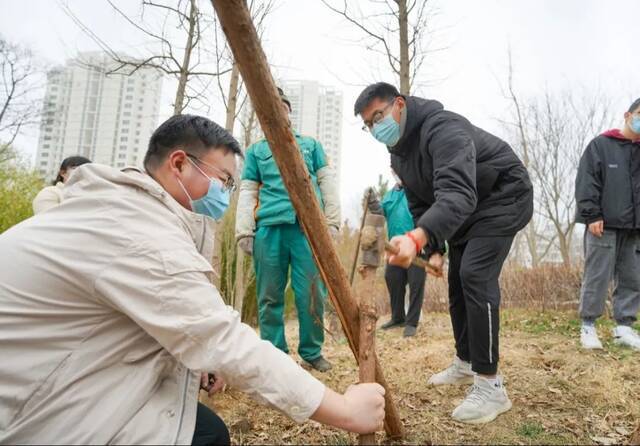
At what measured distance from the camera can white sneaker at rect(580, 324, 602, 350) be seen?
3656 millimetres

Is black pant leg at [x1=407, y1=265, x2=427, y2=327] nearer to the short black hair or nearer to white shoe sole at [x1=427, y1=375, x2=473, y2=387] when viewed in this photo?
white shoe sole at [x1=427, y1=375, x2=473, y2=387]

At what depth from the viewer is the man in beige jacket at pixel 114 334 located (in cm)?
112

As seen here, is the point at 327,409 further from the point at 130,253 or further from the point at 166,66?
the point at 166,66

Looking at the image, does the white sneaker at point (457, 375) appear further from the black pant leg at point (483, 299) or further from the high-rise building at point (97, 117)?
the high-rise building at point (97, 117)

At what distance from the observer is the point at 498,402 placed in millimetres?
2338

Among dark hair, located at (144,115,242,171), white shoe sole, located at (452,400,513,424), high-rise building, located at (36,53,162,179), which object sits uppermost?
high-rise building, located at (36,53,162,179)

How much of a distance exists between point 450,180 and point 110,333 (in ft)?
4.98

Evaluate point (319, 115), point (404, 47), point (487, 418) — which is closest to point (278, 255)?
point (487, 418)

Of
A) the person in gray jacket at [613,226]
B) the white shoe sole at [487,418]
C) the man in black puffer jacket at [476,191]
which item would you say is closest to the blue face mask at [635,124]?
the person in gray jacket at [613,226]

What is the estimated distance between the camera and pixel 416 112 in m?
2.41

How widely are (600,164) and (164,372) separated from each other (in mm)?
4036

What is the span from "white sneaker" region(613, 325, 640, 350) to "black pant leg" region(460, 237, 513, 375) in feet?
6.99

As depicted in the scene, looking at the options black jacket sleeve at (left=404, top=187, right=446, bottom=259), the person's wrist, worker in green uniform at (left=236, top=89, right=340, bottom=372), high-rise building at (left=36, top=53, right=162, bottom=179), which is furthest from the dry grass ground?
high-rise building at (left=36, top=53, right=162, bottom=179)

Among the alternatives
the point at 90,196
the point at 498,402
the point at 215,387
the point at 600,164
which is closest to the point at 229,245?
the point at 215,387
